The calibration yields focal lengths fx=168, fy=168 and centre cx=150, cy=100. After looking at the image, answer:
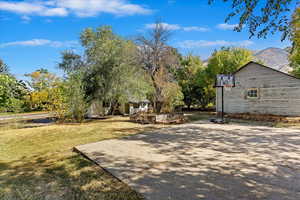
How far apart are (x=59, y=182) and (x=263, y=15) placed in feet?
18.0

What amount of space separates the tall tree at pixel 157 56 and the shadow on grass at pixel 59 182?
11.9 metres

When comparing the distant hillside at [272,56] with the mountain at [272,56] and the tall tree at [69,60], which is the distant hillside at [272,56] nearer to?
the mountain at [272,56]

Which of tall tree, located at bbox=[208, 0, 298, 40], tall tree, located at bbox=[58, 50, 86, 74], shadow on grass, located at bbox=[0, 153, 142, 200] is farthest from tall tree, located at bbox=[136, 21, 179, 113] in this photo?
shadow on grass, located at bbox=[0, 153, 142, 200]

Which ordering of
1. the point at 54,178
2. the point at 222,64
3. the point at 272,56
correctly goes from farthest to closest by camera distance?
the point at 272,56, the point at 222,64, the point at 54,178

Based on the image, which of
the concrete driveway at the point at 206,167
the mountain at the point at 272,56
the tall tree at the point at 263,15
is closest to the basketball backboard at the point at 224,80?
the concrete driveway at the point at 206,167

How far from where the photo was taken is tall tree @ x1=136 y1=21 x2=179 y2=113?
15609 millimetres

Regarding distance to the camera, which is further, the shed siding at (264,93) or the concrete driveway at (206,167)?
the shed siding at (264,93)

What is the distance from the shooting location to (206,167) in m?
3.52

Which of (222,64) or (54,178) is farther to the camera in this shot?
(222,64)

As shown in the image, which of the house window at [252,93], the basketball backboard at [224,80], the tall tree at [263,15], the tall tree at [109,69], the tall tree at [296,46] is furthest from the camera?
the tall tree at [109,69]

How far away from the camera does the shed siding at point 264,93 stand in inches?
416

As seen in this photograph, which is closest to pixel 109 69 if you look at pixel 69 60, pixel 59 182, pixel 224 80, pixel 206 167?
pixel 69 60

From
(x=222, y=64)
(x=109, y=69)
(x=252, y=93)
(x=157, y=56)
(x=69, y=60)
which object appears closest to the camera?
(x=252, y=93)

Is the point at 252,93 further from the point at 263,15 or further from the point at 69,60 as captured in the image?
the point at 69,60
